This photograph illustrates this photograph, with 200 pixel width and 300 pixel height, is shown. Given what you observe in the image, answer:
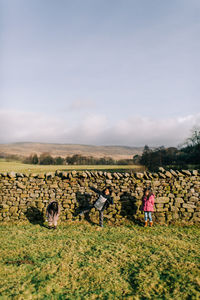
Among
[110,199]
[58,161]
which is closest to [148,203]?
[110,199]

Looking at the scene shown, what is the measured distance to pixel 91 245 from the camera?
8406mm

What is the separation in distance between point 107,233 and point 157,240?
2.23 meters

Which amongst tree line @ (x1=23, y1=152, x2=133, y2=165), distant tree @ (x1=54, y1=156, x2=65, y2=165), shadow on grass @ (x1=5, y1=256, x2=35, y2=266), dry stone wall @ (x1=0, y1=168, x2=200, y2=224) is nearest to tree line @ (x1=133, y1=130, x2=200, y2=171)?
tree line @ (x1=23, y1=152, x2=133, y2=165)

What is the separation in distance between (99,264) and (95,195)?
5.23 meters

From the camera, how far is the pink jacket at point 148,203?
1088 centimetres

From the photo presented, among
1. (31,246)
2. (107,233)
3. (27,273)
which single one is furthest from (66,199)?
(27,273)

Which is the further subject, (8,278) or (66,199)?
(66,199)

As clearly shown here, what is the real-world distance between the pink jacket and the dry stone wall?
77 cm

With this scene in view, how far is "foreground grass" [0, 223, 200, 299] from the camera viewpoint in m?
5.43

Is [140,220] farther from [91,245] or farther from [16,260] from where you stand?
[16,260]

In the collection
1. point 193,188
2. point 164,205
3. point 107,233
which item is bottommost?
point 107,233

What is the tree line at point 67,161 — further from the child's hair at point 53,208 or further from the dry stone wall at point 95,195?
the child's hair at point 53,208

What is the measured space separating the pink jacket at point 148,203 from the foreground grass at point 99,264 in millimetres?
1050

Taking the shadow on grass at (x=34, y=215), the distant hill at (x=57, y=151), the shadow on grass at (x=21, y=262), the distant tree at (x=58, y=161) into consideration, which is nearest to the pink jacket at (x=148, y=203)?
the shadow on grass at (x=34, y=215)
